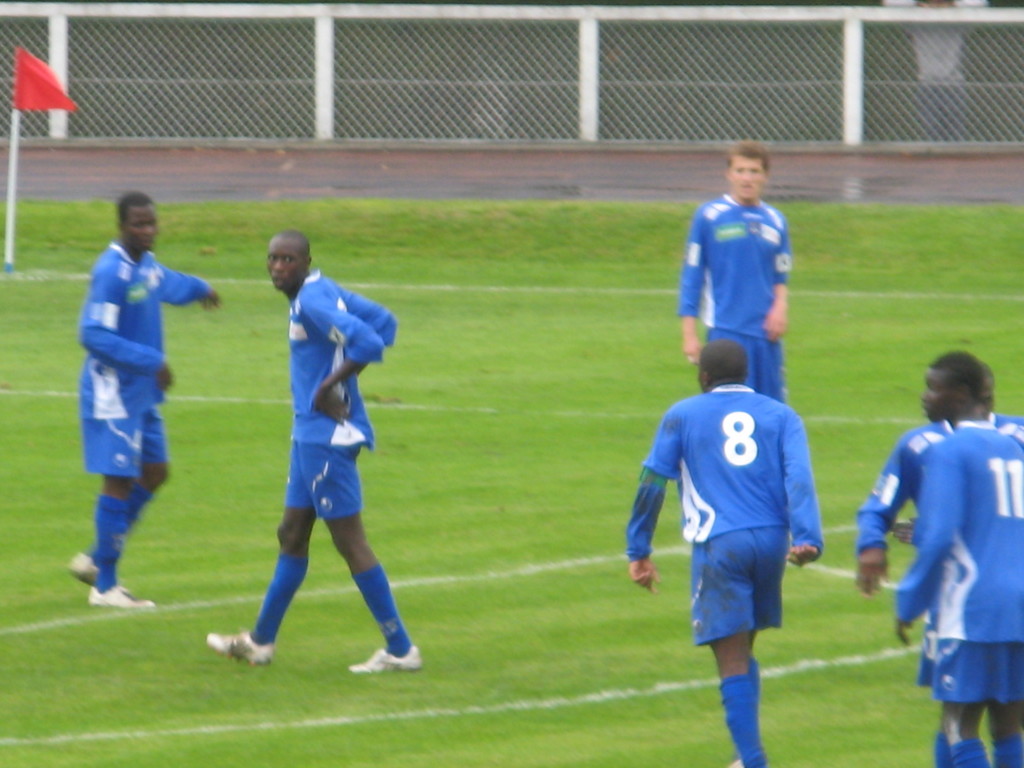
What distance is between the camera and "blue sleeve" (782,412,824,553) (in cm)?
665

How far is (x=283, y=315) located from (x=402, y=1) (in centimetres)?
1784

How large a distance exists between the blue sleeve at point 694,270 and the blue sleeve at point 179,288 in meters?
2.60

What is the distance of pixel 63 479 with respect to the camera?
12484 millimetres

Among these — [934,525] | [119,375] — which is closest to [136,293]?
[119,375]

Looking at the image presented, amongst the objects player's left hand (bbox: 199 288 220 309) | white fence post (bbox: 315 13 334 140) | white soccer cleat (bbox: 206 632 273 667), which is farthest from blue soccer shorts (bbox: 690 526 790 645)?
white fence post (bbox: 315 13 334 140)

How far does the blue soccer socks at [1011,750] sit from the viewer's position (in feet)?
20.6

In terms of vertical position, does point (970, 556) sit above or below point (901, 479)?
below

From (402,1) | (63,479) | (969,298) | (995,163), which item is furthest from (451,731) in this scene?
(402,1)

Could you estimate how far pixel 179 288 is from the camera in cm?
981

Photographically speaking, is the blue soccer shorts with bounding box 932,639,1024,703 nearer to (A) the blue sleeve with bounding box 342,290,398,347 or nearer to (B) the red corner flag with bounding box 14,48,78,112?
(A) the blue sleeve with bounding box 342,290,398,347

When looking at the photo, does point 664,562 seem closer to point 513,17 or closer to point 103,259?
point 103,259

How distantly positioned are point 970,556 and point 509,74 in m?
25.2

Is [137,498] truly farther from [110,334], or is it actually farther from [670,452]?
[670,452]

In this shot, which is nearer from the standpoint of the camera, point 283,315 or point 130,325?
point 130,325
